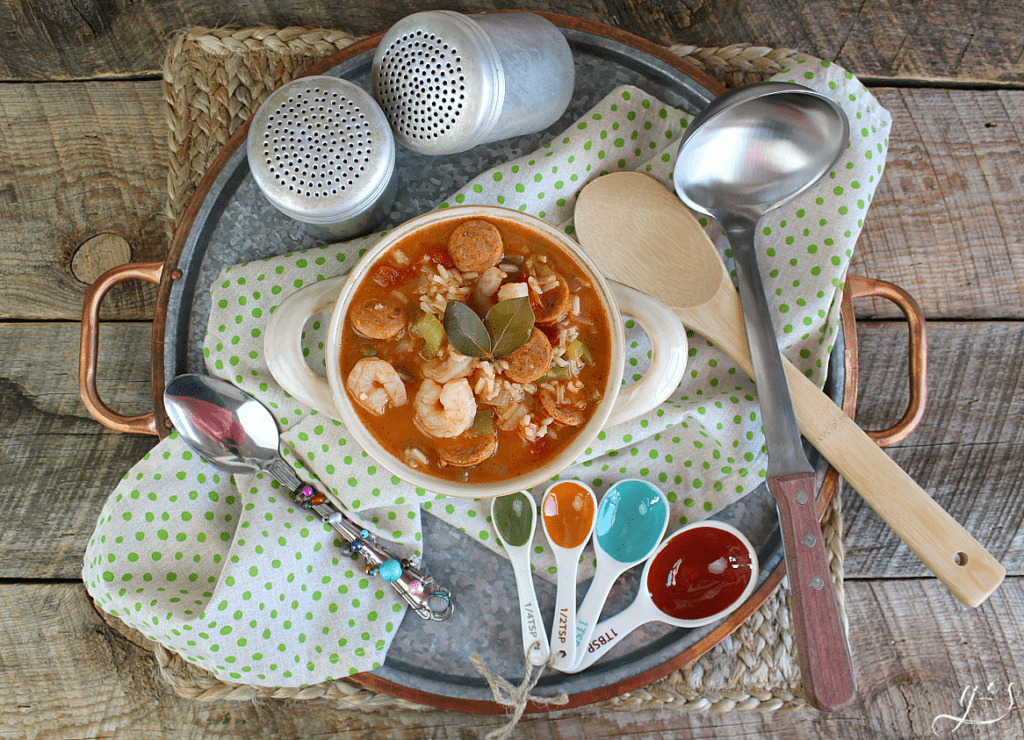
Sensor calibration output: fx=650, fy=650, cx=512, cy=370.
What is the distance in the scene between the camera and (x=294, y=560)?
177 cm

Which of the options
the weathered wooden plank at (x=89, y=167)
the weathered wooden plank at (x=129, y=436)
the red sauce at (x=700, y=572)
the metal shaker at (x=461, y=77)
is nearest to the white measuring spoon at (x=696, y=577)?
the red sauce at (x=700, y=572)

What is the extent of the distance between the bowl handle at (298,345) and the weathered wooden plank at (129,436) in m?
0.82

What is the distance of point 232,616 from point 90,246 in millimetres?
1251

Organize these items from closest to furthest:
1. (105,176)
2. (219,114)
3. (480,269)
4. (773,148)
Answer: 1. (480,269)
2. (773,148)
3. (219,114)
4. (105,176)

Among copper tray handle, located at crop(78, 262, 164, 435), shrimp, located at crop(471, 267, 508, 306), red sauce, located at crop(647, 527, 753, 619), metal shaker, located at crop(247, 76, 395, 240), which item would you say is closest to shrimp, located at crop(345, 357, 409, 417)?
shrimp, located at crop(471, 267, 508, 306)

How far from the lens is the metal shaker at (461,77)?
150cm

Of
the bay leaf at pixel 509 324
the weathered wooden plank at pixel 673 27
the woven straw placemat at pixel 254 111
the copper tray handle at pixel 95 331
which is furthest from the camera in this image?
the weathered wooden plank at pixel 673 27

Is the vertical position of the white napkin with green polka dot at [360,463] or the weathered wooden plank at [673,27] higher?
the weathered wooden plank at [673,27]

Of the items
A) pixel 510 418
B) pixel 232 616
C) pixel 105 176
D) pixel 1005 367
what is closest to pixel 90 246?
pixel 105 176

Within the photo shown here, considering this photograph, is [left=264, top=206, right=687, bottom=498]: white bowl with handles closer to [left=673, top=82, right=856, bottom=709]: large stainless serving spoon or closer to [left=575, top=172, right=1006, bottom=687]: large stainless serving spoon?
[left=575, top=172, right=1006, bottom=687]: large stainless serving spoon

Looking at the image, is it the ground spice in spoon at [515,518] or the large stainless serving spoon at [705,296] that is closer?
the large stainless serving spoon at [705,296]

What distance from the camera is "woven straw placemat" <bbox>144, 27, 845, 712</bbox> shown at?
6.14 ft

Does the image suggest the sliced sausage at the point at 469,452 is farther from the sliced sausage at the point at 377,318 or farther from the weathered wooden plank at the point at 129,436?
the weathered wooden plank at the point at 129,436

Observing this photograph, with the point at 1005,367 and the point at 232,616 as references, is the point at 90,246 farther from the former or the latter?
the point at 1005,367
